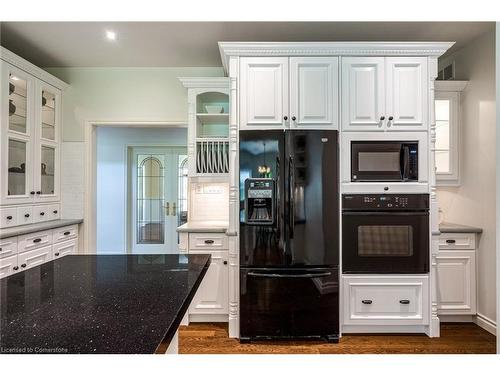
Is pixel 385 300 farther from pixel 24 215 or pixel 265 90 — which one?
pixel 24 215

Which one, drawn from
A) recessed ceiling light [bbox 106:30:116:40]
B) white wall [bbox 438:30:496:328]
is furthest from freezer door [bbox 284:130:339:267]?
recessed ceiling light [bbox 106:30:116:40]

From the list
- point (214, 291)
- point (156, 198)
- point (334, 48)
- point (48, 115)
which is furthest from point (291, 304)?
point (156, 198)

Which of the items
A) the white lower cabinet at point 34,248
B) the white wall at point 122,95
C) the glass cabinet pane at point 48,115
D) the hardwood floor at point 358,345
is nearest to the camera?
the hardwood floor at point 358,345

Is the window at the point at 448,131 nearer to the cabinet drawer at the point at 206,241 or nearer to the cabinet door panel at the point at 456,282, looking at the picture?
the cabinet door panel at the point at 456,282

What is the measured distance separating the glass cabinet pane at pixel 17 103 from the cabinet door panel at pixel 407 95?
3.14m

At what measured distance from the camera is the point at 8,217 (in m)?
2.64

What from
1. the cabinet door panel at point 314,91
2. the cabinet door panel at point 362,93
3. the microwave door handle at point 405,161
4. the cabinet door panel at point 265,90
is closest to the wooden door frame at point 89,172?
the cabinet door panel at point 265,90

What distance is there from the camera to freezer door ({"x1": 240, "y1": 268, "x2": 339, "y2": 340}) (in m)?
2.36

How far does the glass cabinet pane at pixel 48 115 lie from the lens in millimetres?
3117

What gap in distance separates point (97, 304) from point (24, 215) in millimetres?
2518

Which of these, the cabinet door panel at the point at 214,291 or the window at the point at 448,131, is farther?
the window at the point at 448,131

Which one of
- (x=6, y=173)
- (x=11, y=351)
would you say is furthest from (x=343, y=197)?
(x=6, y=173)

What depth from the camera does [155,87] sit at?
338 cm

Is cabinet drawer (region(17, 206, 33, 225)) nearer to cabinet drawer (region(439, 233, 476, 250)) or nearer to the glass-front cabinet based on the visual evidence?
the glass-front cabinet
